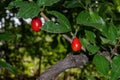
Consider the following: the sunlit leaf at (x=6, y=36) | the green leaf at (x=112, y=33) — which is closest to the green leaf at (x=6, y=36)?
the sunlit leaf at (x=6, y=36)

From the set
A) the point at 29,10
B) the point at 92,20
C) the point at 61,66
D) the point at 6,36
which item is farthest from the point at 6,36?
the point at 92,20

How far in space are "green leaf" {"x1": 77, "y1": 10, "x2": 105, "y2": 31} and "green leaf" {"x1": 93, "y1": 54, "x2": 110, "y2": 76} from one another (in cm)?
16

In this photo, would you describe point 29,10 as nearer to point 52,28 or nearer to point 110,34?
point 52,28

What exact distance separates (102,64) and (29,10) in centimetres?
38

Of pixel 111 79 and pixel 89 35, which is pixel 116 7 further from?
pixel 111 79

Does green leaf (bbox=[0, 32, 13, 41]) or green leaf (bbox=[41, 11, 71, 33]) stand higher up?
green leaf (bbox=[41, 11, 71, 33])

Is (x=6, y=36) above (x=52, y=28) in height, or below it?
below

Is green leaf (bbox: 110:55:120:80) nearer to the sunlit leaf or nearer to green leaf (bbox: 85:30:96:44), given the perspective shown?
green leaf (bbox: 85:30:96:44)

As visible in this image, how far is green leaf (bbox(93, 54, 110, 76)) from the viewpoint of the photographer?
1.28 m

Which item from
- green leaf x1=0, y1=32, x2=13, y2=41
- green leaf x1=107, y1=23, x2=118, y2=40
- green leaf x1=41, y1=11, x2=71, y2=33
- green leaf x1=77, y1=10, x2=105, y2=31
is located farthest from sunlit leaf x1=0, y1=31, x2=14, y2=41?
green leaf x1=107, y1=23, x2=118, y2=40

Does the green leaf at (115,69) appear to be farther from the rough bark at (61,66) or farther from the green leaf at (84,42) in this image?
the rough bark at (61,66)

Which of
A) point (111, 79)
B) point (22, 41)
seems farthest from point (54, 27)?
point (22, 41)

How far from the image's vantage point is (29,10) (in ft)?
3.94

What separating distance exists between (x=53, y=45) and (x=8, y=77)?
1453 millimetres
